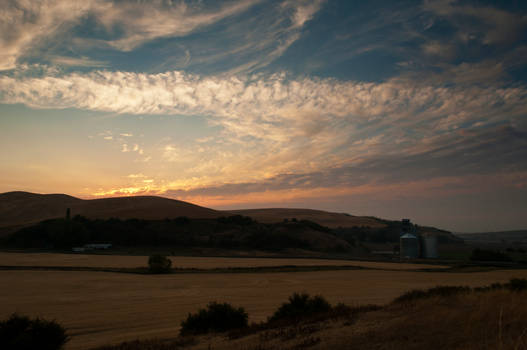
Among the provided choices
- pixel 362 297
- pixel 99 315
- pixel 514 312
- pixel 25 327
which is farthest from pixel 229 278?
pixel 514 312

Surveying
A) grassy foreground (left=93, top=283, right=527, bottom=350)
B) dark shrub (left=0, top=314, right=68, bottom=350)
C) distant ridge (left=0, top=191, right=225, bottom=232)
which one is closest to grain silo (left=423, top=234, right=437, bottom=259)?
grassy foreground (left=93, top=283, right=527, bottom=350)

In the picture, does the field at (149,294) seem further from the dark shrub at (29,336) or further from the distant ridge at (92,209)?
the distant ridge at (92,209)

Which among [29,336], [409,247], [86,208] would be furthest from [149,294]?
[86,208]

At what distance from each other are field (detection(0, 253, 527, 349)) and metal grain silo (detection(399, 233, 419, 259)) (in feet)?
76.8

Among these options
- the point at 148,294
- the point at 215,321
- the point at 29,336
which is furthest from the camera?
the point at 148,294

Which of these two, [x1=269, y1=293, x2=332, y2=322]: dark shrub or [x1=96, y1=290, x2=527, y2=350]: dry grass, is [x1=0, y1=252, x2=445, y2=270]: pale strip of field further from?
[x1=96, y1=290, x2=527, y2=350]: dry grass

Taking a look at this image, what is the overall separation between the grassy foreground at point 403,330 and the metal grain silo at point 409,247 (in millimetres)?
58553

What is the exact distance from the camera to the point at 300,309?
679 inches

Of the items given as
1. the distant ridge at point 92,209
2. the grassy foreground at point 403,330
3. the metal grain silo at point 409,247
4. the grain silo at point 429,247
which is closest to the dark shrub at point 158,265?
the grassy foreground at point 403,330

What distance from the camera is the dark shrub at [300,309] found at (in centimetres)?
1662

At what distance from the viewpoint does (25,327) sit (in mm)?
13883

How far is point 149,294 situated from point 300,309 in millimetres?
16910

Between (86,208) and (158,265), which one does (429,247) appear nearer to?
(158,265)

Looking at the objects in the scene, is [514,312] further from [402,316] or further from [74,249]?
[74,249]
